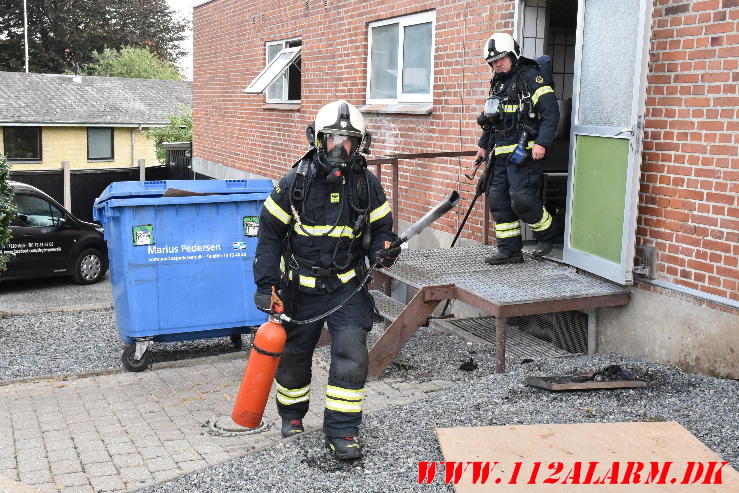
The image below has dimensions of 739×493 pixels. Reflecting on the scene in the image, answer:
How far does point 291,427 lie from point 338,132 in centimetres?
171

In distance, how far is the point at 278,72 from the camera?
12188 millimetres

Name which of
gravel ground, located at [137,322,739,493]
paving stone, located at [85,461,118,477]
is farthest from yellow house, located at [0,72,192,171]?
gravel ground, located at [137,322,739,493]

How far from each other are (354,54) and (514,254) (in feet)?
14.8

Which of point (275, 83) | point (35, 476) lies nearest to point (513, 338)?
point (35, 476)

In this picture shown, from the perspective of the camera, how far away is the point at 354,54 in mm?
10477

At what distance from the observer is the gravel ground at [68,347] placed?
722cm

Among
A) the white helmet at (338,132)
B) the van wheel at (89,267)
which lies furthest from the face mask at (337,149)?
the van wheel at (89,267)

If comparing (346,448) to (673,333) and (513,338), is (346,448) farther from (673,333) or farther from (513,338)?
(513,338)

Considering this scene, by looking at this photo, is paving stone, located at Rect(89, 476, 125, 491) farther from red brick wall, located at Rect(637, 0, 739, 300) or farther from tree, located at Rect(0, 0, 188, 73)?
tree, located at Rect(0, 0, 188, 73)

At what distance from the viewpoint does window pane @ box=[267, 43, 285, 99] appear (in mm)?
13302

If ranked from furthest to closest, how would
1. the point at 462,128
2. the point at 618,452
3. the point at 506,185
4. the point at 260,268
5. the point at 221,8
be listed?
the point at 221,8, the point at 462,128, the point at 506,185, the point at 260,268, the point at 618,452

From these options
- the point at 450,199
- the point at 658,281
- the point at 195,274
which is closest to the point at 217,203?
the point at 195,274

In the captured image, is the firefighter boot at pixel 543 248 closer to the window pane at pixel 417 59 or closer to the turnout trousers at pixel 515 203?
the turnout trousers at pixel 515 203

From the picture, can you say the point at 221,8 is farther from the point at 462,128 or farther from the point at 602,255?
the point at 602,255
